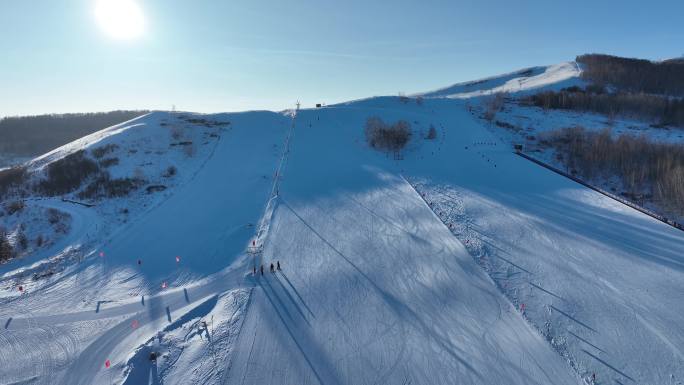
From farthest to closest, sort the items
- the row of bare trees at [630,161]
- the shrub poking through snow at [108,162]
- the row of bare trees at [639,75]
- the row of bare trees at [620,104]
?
the row of bare trees at [639,75] < the row of bare trees at [620,104] < the shrub poking through snow at [108,162] < the row of bare trees at [630,161]

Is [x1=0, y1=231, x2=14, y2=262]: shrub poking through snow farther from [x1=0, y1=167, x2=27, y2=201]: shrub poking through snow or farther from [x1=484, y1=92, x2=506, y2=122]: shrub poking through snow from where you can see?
[x1=484, y1=92, x2=506, y2=122]: shrub poking through snow

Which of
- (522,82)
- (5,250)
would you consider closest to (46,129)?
(5,250)

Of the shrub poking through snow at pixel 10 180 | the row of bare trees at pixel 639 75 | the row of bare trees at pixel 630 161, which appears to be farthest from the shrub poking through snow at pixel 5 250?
the row of bare trees at pixel 639 75

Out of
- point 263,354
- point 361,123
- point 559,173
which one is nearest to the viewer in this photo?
point 263,354

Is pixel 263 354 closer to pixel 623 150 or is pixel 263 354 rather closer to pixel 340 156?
pixel 340 156

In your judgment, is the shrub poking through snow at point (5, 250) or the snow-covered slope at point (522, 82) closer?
the shrub poking through snow at point (5, 250)

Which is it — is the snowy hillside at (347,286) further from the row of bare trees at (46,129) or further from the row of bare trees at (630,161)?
the row of bare trees at (46,129)

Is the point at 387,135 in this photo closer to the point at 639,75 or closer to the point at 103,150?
the point at 103,150

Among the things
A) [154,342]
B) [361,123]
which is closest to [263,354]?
[154,342]
